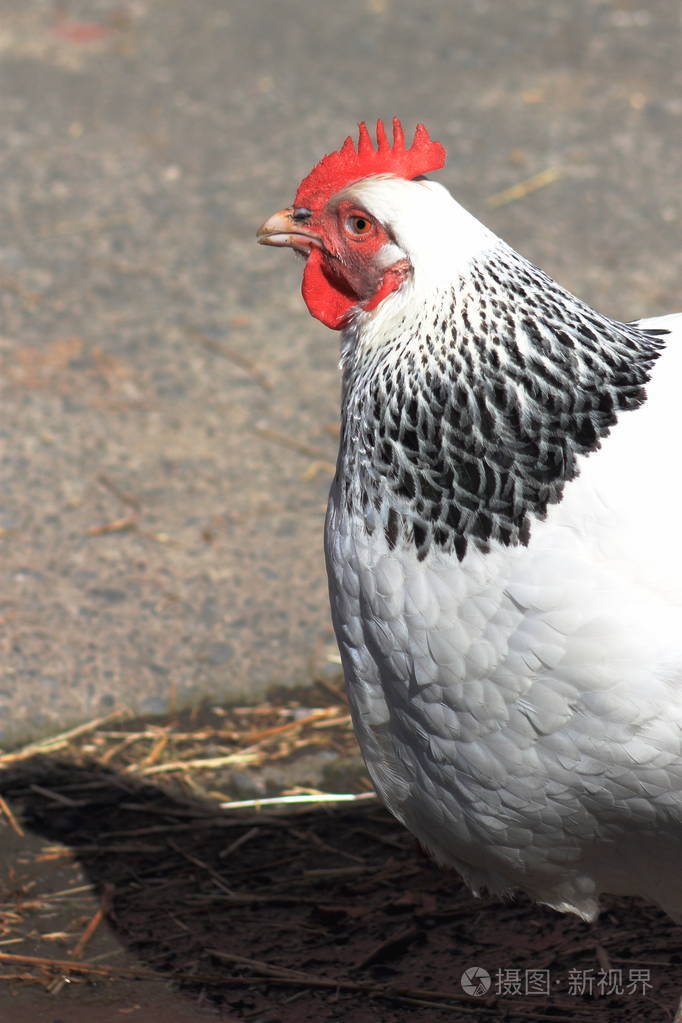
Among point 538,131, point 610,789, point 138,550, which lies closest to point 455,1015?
point 610,789

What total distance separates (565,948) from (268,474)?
2311 mm

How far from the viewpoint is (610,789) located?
2.34 meters

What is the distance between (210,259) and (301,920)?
363 centimetres

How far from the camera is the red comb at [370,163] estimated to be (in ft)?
8.89

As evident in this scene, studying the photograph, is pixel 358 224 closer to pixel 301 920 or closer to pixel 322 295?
pixel 322 295

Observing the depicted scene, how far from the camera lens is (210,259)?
6.18 metres

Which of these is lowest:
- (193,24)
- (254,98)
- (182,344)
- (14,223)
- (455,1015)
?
(455,1015)

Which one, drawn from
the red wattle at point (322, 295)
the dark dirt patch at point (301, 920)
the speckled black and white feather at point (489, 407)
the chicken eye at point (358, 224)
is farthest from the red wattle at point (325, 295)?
the dark dirt patch at point (301, 920)

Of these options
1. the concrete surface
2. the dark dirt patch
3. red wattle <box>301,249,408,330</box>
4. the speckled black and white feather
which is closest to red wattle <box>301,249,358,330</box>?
red wattle <box>301,249,408,330</box>

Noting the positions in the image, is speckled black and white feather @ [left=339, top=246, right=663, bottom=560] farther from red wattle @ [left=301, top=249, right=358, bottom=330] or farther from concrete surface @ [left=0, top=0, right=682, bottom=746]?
concrete surface @ [left=0, top=0, right=682, bottom=746]

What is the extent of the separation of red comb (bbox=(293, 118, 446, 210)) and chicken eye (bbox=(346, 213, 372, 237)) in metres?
0.11

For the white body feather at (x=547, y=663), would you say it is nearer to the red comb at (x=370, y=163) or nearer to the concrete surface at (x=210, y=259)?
the red comb at (x=370, y=163)

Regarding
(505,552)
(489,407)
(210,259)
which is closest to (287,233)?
(489,407)

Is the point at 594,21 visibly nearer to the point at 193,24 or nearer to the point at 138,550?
the point at 193,24
